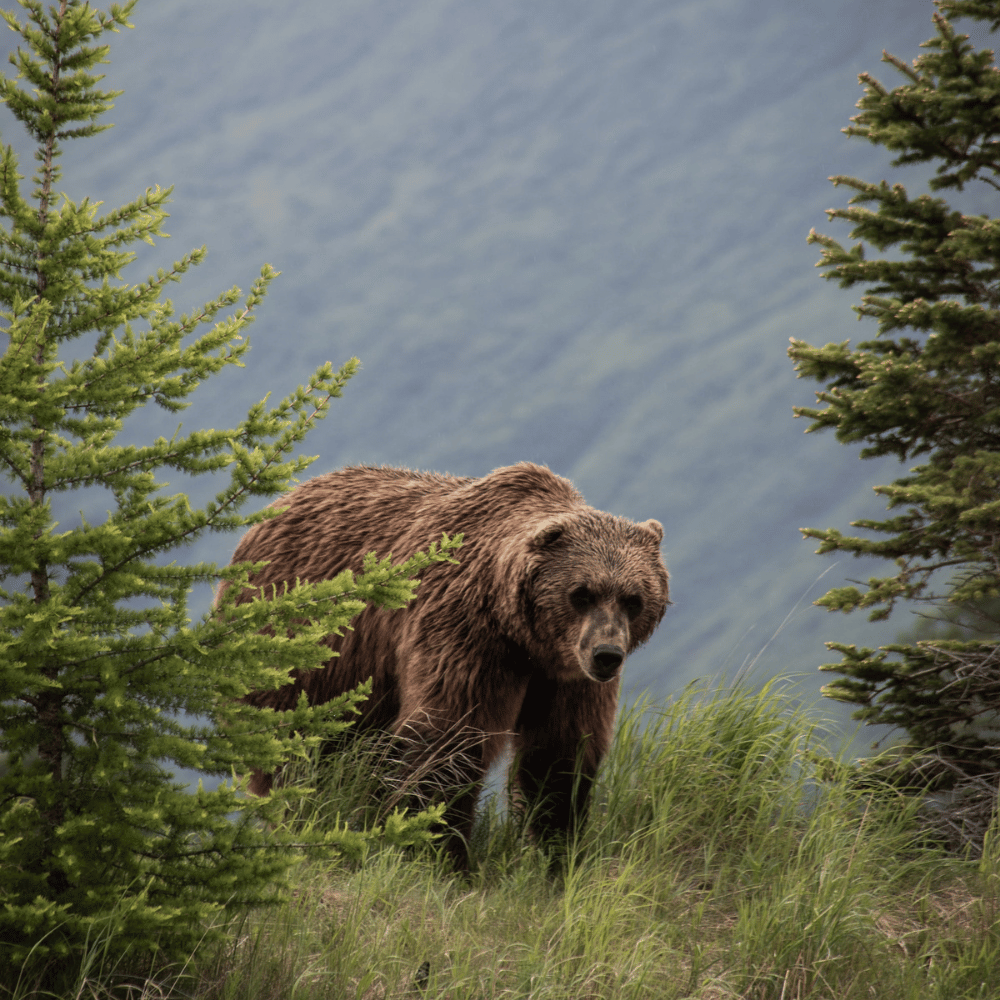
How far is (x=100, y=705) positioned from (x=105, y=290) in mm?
1564

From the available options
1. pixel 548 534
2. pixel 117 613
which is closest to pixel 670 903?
pixel 548 534

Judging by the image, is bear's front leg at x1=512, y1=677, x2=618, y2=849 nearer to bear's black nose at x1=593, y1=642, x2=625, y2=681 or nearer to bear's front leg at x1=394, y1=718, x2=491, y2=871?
bear's front leg at x1=394, y1=718, x2=491, y2=871

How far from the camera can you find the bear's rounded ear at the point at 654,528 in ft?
19.7

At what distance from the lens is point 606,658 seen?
5.39 m

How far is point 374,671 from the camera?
6.70 meters

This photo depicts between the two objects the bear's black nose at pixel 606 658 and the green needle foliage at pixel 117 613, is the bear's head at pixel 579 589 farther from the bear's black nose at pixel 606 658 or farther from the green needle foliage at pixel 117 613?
the green needle foliage at pixel 117 613

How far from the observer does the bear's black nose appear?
536 cm

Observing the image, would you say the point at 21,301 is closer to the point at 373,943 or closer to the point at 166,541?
the point at 166,541

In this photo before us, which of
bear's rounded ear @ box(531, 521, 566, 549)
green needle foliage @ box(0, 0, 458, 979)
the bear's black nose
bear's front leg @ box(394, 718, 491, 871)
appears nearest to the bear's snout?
the bear's black nose

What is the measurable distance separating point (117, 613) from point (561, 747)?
3279 millimetres

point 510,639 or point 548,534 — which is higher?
point 548,534

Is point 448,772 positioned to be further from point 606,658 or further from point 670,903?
point 670,903

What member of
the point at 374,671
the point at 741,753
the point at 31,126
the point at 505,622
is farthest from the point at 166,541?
the point at 741,753

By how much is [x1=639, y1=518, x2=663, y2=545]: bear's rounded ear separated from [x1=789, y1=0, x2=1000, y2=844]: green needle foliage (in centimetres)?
153
